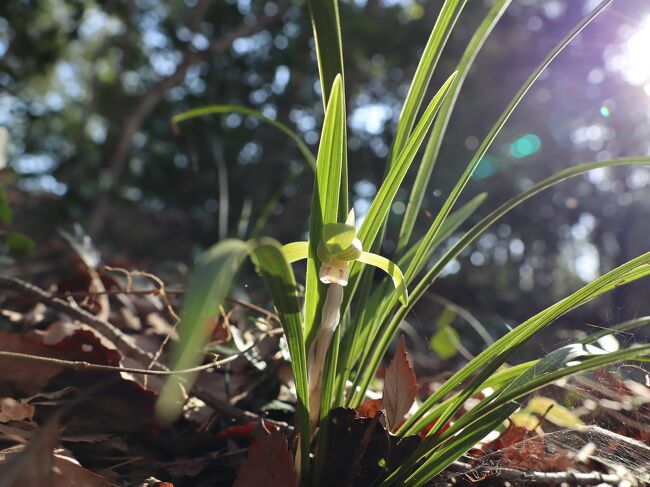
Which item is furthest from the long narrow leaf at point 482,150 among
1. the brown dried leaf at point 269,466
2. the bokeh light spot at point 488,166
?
the bokeh light spot at point 488,166

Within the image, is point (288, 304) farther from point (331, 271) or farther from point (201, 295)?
point (201, 295)

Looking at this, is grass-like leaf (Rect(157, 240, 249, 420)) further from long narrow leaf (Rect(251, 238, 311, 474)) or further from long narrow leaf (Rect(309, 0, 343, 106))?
long narrow leaf (Rect(309, 0, 343, 106))

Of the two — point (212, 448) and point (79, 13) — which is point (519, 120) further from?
point (212, 448)

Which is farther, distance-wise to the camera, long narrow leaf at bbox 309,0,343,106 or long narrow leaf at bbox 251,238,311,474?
long narrow leaf at bbox 309,0,343,106

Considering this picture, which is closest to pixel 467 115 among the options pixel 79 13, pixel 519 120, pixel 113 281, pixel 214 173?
pixel 519 120

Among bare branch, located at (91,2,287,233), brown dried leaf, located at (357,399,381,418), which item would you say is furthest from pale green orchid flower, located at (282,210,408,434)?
bare branch, located at (91,2,287,233)

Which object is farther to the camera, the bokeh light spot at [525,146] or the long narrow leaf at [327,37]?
the bokeh light spot at [525,146]

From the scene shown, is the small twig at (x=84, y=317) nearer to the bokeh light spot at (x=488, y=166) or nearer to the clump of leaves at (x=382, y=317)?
the clump of leaves at (x=382, y=317)
